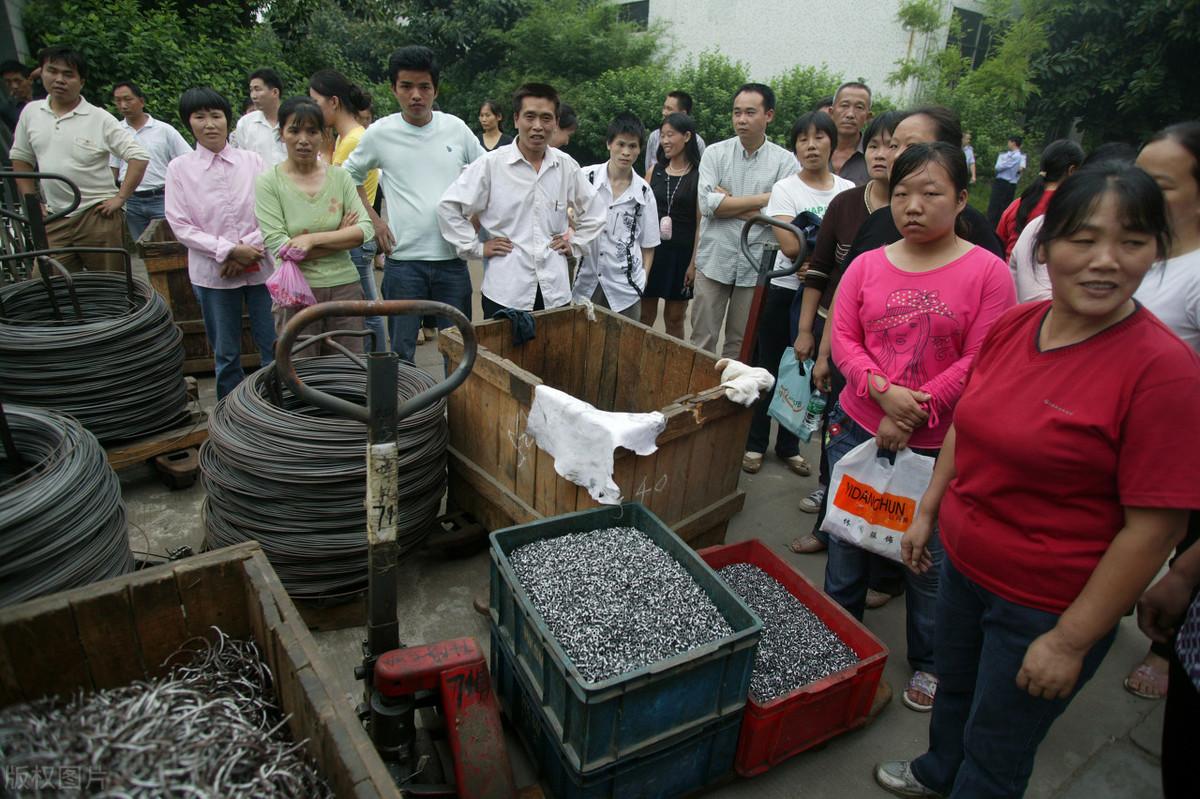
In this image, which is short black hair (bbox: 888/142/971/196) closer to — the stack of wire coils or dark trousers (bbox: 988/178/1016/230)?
the stack of wire coils

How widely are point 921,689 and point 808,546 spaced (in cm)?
106

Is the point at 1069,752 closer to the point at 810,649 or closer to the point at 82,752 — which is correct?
the point at 810,649

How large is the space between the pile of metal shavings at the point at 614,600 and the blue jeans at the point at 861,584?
79 centimetres

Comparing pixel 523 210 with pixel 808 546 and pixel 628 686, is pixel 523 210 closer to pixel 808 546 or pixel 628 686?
pixel 808 546

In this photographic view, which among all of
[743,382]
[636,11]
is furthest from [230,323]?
[636,11]

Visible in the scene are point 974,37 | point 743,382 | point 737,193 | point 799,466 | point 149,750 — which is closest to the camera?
point 149,750

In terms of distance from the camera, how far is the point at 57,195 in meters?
5.47

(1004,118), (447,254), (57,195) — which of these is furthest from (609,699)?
(1004,118)

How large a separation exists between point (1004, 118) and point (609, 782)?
18.9 metres

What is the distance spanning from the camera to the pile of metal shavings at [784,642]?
2.46 meters

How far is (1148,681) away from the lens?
291 centimetres

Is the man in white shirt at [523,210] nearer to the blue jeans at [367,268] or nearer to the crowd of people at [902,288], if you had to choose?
the crowd of people at [902,288]

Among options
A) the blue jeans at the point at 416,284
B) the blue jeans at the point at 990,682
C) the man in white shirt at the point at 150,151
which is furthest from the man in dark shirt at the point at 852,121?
the man in white shirt at the point at 150,151

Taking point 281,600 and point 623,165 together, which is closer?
point 281,600
